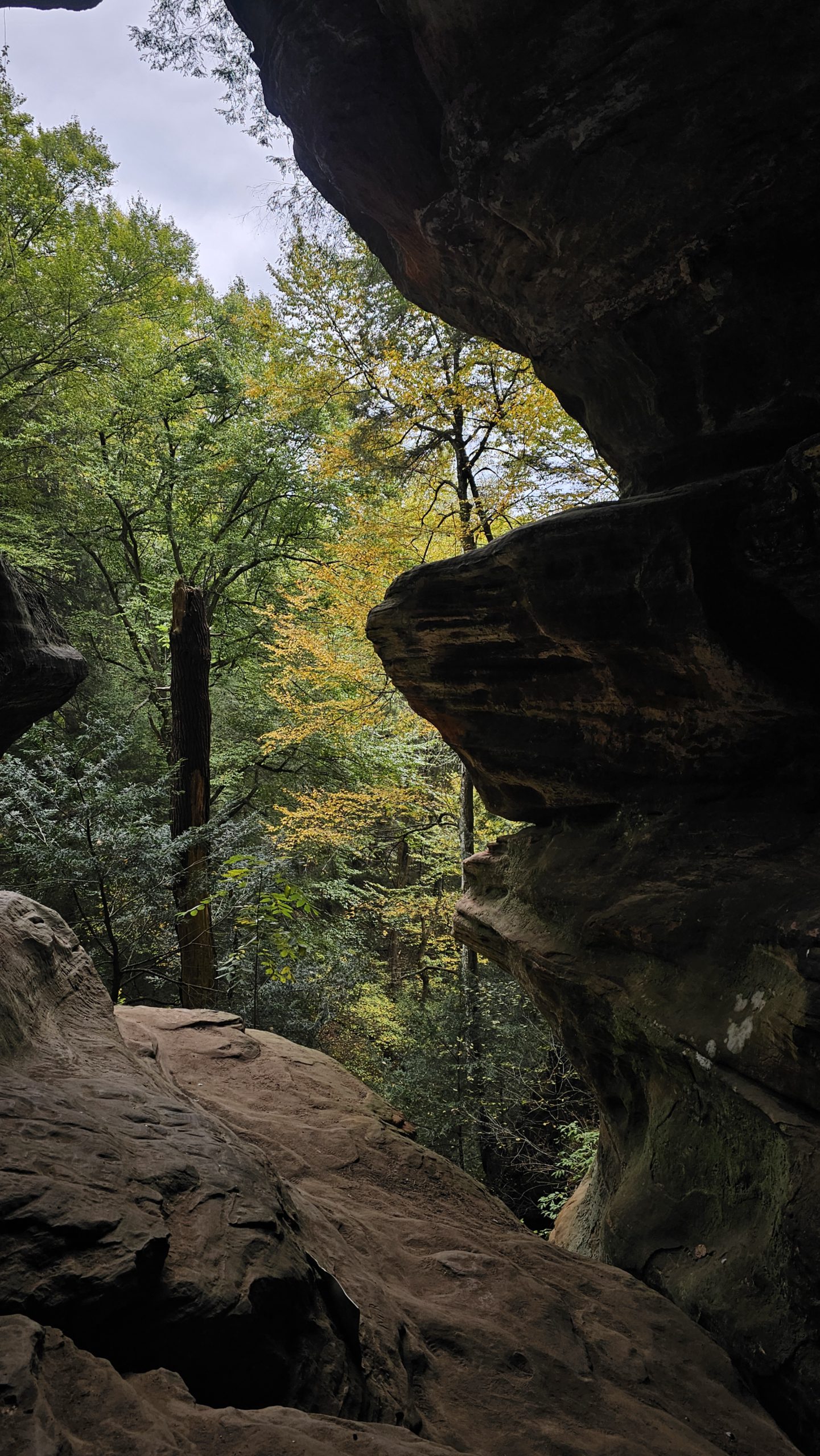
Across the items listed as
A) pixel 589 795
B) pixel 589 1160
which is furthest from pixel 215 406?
pixel 589 1160

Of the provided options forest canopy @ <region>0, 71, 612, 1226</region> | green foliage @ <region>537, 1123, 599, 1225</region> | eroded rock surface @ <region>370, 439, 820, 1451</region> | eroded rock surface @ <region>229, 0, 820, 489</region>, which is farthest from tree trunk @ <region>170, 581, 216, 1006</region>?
eroded rock surface @ <region>229, 0, 820, 489</region>

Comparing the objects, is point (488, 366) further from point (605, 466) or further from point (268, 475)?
point (268, 475)

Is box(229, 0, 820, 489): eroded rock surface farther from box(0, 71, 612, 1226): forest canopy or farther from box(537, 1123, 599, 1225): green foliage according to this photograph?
box(537, 1123, 599, 1225): green foliage

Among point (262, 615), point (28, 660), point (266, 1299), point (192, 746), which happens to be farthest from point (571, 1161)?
A: point (262, 615)

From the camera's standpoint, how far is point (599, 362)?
5273 mm

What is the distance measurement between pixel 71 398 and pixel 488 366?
9.03m

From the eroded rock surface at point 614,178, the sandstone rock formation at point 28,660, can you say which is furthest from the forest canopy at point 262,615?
the sandstone rock formation at point 28,660

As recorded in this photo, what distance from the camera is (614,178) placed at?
4535mm

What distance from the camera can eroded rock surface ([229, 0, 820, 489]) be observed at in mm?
4121

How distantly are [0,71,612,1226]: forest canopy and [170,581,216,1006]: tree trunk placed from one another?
41 millimetres

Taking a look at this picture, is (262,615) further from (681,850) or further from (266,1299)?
(266,1299)

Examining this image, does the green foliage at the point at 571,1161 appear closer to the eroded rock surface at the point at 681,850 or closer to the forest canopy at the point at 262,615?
the forest canopy at the point at 262,615

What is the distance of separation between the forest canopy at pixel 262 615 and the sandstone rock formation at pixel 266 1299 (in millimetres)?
3857

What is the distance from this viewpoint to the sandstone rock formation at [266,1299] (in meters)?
2.12
